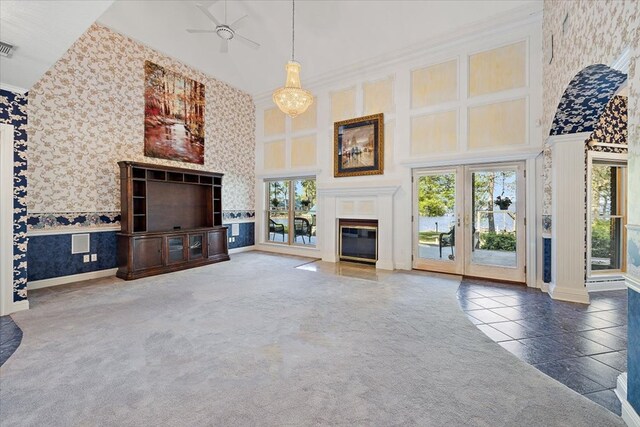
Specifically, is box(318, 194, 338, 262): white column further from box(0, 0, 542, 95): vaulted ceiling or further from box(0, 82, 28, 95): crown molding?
box(0, 82, 28, 95): crown molding

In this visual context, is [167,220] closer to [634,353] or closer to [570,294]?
[634,353]

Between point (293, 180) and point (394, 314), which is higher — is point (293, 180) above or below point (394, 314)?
above

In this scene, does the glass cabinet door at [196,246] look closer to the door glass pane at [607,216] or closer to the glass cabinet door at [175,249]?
the glass cabinet door at [175,249]

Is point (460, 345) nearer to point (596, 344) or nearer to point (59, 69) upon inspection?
point (596, 344)

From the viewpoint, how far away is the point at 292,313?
3441 millimetres

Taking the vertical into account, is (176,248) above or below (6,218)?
below

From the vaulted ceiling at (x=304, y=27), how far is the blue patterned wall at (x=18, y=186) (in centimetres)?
271

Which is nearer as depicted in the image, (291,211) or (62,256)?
(62,256)

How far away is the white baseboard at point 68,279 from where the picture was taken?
176 inches

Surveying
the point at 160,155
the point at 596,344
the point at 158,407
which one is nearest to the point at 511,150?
the point at 596,344

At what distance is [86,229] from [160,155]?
200 cm

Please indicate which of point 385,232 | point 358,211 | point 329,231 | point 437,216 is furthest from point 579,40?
point 329,231

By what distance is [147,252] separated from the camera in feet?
17.4

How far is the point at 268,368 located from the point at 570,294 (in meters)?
4.21
